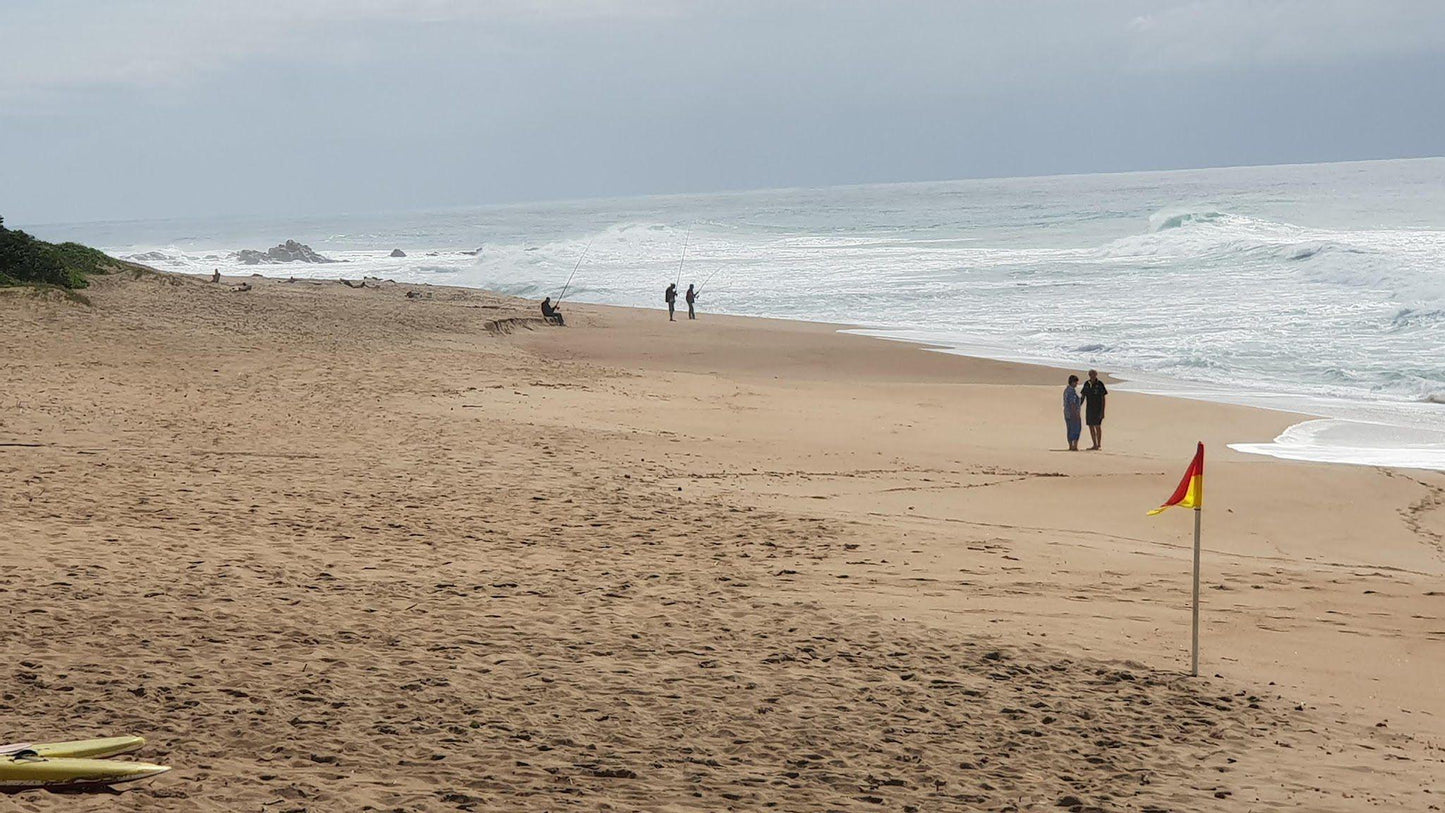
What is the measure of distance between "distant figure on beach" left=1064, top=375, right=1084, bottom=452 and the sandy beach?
22 cm

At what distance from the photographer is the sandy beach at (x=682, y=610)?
5.60m

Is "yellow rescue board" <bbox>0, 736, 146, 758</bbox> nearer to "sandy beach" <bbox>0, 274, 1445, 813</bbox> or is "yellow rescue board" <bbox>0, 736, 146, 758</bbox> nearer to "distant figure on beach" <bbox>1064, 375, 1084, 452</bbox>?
"sandy beach" <bbox>0, 274, 1445, 813</bbox>

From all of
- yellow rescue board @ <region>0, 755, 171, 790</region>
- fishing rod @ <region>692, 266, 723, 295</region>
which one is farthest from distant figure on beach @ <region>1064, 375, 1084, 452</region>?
fishing rod @ <region>692, 266, 723, 295</region>

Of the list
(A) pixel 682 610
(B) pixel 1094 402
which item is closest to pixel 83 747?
(A) pixel 682 610

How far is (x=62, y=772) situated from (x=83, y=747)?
260 mm

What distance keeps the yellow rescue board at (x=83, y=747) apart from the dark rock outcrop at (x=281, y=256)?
6947 centimetres

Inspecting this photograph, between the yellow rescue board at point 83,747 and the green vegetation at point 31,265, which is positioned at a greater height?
the green vegetation at point 31,265

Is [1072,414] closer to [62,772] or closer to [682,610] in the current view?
[682,610]

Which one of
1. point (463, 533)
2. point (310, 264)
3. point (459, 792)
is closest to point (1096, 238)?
point (310, 264)

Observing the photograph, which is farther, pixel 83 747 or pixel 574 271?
pixel 574 271

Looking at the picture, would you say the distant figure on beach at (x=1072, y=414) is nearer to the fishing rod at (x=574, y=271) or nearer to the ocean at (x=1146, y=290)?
the ocean at (x=1146, y=290)

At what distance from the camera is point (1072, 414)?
50.3 feet

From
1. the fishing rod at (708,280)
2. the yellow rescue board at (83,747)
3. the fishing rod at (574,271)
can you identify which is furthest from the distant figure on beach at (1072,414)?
the fishing rod at (708,280)

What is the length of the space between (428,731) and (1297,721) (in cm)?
433
